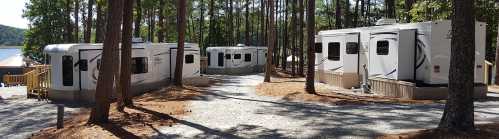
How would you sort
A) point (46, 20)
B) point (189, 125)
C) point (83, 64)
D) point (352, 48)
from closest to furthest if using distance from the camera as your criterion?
point (189, 125) → point (83, 64) → point (352, 48) → point (46, 20)

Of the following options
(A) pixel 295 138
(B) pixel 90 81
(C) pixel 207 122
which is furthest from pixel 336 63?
(A) pixel 295 138

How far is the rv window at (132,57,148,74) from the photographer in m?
19.7

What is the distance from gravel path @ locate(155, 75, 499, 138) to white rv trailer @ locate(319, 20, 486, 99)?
1558 millimetres

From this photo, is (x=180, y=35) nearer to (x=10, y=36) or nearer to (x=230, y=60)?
(x=230, y=60)

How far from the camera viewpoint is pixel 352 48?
1892cm

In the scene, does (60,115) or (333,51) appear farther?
(333,51)

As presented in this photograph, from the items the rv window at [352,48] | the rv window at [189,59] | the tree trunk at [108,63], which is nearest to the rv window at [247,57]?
the rv window at [189,59]

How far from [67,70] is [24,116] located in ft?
11.2

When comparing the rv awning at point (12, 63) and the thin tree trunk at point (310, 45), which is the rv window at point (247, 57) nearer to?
the rv awning at point (12, 63)

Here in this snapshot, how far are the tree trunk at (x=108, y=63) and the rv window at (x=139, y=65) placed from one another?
8746 millimetres

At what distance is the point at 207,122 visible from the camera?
11.1m

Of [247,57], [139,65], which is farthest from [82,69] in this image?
[247,57]

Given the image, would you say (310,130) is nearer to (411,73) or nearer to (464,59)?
(464,59)

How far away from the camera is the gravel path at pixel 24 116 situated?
41.2 feet
